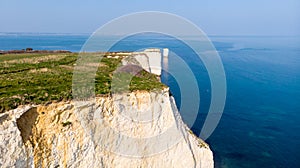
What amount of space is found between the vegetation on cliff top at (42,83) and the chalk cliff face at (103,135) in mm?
502

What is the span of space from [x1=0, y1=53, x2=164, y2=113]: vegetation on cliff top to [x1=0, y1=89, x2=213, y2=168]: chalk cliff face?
0.50 m

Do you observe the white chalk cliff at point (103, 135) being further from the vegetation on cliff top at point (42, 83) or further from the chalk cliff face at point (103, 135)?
the vegetation on cliff top at point (42, 83)

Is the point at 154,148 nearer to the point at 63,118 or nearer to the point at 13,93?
the point at 63,118

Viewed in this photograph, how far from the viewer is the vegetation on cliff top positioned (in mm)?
12992

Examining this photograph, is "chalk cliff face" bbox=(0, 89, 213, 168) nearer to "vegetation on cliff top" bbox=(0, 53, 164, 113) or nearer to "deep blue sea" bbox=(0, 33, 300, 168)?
"vegetation on cliff top" bbox=(0, 53, 164, 113)

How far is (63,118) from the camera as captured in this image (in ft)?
44.0

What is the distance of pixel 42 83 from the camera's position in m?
15.5

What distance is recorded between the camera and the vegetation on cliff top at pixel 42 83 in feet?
42.6

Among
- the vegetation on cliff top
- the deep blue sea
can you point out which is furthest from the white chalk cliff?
the deep blue sea

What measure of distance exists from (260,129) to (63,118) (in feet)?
82.0

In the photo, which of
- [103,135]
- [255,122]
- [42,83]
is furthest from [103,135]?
[255,122]

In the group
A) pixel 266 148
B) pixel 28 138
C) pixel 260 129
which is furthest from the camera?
pixel 260 129

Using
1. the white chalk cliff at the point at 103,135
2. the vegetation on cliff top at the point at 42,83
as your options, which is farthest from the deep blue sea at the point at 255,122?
the vegetation on cliff top at the point at 42,83

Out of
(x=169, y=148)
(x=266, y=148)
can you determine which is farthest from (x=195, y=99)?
(x=169, y=148)
